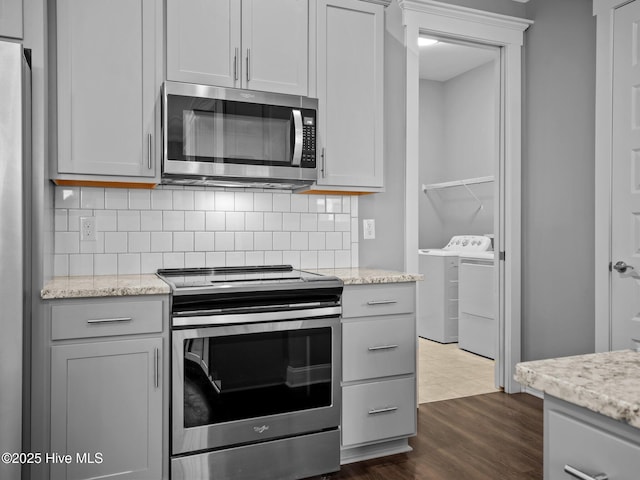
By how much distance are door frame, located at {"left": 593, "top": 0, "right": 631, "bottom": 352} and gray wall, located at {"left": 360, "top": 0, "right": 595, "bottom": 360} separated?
0.07 m

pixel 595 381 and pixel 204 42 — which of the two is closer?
pixel 595 381

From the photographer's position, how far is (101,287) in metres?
2.04

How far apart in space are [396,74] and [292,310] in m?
1.80

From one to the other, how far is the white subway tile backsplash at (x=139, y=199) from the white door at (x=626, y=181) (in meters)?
2.64

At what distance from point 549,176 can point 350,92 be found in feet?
5.26

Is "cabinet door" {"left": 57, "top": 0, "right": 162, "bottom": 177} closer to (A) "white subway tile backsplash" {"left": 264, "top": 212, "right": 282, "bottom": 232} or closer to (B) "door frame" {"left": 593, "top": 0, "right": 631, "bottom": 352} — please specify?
(A) "white subway tile backsplash" {"left": 264, "top": 212, "right": 282, "bottom": 232}

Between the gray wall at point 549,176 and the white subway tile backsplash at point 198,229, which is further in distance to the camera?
the gray wall at point 549,176

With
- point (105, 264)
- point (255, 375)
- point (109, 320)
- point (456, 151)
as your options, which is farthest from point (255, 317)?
point (456, 151)

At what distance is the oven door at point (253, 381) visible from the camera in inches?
83.8

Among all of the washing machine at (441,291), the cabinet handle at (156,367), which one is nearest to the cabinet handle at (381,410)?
the cabinet handle at (156,367)

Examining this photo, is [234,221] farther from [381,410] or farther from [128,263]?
[381,410]

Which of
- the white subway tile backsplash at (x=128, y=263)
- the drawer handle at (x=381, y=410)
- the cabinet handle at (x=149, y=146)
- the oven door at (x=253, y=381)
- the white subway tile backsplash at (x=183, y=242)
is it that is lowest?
the drawer handle at (x=381, y=410)

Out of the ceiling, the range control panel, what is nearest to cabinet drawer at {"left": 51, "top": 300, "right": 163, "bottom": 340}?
the range control panel

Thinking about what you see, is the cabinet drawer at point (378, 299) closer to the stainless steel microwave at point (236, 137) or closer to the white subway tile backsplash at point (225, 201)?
the stainless steel microwave at point (236, 137)
